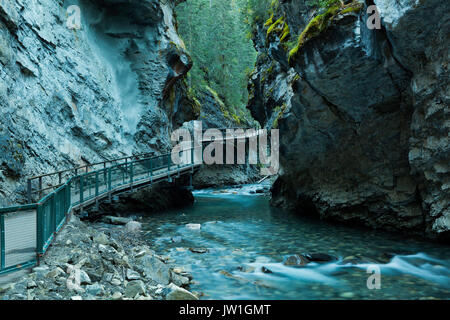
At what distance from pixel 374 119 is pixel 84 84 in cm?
1385

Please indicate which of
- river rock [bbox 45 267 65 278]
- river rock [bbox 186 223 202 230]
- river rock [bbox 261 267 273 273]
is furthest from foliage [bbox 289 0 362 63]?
river rock [bbox 45 267 65 278]

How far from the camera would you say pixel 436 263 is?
8.55 meters

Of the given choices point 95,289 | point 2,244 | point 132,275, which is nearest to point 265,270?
point 132,275

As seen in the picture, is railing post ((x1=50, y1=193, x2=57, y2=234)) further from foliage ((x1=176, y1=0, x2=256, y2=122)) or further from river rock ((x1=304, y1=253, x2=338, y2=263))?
foliage ((x1=176, y1=0, x2=256, y2=122))

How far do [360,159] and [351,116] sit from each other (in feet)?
6.37

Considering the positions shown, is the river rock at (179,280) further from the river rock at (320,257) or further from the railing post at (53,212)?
the river rock at (320,257)

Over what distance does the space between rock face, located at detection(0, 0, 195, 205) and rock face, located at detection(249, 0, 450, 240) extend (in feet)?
27.9

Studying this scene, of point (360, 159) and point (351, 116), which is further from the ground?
point (351, 116)

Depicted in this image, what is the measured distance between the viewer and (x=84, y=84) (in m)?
16.3

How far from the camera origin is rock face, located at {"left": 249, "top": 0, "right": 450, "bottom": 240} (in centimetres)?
894

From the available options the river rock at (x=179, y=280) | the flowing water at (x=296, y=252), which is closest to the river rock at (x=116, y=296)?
the river rock at (x=179, y=280)
